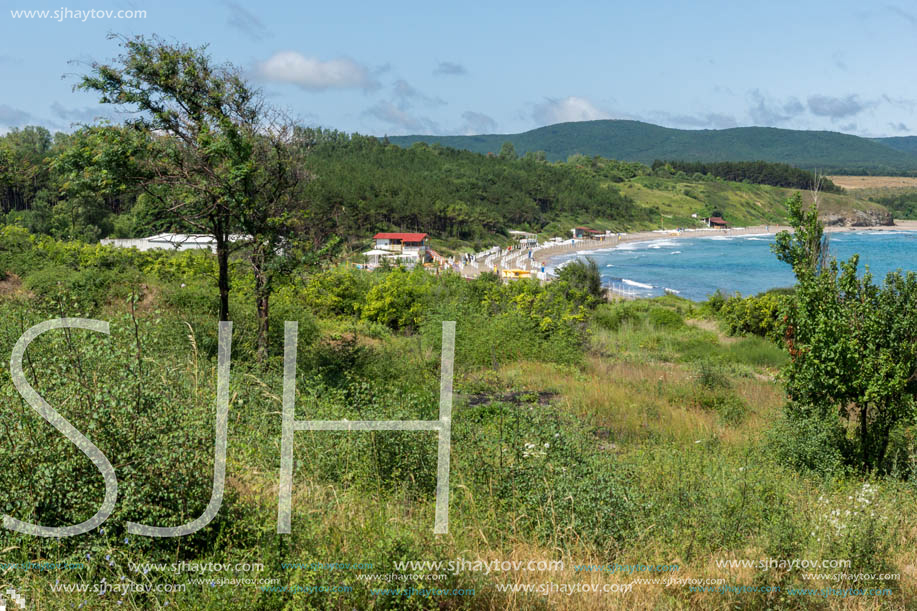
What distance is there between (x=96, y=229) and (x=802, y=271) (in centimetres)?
5580

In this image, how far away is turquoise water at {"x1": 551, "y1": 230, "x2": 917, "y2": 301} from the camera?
7150 cm

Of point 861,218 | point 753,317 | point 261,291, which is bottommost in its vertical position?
point 753,317

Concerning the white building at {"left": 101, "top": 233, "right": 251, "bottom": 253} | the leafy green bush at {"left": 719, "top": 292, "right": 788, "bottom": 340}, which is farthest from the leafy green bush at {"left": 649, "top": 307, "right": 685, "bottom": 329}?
the white building at {"left": 101, "top": 233, "right": 251, "bottom": 253}

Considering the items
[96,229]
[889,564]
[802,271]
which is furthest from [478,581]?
[96,229]

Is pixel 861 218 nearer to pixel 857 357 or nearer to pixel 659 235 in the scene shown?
pixel 659 235

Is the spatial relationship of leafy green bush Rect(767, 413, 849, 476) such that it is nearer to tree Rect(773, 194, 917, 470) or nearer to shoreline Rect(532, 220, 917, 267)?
tree Rect(773, 194, 917, 470)

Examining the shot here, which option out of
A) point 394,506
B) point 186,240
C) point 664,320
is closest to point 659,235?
point 664,320

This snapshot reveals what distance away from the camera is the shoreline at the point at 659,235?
298ft

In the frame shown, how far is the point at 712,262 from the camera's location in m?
96.7

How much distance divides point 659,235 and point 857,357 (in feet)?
420

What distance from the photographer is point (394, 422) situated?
212 inches

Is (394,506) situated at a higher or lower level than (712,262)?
higher

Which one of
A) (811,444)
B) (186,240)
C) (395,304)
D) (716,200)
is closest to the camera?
(811,444)

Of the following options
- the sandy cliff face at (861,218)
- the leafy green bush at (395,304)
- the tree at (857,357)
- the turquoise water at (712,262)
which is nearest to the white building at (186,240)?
the leafy green bush at (395,304)
